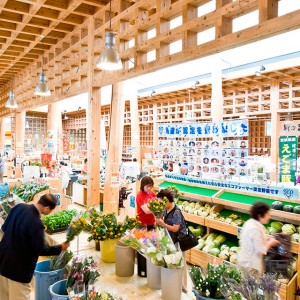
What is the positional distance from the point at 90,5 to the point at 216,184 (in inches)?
169

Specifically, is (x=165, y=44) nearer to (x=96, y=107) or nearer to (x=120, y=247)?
(x=96, y=107)

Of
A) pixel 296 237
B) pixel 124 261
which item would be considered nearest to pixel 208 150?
pixel 296 237

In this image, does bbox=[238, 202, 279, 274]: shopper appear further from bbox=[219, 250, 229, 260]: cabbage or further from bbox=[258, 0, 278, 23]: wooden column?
bbox=[258, 0, 278, 23]: wooden column

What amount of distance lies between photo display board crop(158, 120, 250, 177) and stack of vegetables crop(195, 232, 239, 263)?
5.57 feet

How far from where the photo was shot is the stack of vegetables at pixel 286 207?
460 cm

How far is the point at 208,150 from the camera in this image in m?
7.17

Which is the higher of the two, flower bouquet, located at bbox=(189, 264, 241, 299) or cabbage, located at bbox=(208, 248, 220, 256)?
flower bouquet, located at bbox=(189, 264, 241, 299)

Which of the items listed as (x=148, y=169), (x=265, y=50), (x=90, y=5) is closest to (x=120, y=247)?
(x=90, y=5)

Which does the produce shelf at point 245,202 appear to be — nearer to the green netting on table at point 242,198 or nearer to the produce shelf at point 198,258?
the green netting on table at point 242,198

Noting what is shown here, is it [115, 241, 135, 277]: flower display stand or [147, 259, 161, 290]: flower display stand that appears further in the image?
[115, 241, 135, 277]: flower display stand

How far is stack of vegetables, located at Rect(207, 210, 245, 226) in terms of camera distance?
520 centimetres

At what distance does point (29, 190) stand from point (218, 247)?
3669 mm

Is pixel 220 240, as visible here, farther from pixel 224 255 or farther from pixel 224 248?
pixel 224 255

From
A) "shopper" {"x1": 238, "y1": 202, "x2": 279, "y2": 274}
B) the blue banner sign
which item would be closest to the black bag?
"shopper" {"x1": 238, "y1": 202, "x2": 279, "y2": 274}
